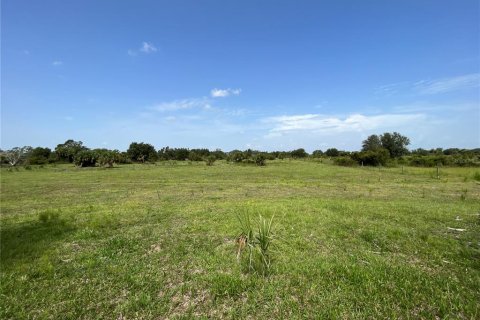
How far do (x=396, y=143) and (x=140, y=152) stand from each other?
88.0 metres

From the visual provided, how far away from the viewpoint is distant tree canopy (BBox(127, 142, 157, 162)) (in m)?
89.9

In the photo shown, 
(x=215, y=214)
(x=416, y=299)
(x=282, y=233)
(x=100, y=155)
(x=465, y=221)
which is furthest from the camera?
(x=100, y=155)

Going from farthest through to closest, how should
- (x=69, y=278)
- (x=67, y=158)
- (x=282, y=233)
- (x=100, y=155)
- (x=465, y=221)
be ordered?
(x=67, y=158) < (x=100, y=155) < (x=465, y=221) < (x=282, y=233) < (x=69, y=278)

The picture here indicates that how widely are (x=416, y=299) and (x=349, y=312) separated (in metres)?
1.41

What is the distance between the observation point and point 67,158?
285ft

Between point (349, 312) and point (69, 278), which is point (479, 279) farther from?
point (69, 278)

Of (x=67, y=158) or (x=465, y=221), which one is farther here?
(x=67, y=158)

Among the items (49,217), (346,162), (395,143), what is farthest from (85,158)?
(395,143)

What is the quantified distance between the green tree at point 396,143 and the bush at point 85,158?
294 ft

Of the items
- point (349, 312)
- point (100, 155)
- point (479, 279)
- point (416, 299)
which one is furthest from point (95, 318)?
point (100, 155)

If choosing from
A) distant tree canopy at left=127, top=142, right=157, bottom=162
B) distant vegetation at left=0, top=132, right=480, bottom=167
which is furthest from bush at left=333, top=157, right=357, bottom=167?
distant tree canopy at left=127, top=142, right=157, bottom=162

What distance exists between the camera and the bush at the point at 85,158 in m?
63.3

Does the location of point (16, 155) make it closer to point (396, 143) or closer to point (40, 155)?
point (40, 155)

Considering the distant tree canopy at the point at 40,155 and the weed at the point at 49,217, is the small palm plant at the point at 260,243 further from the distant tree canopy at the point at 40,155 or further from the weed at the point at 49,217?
the distant tree canopy at the point at 40,155
